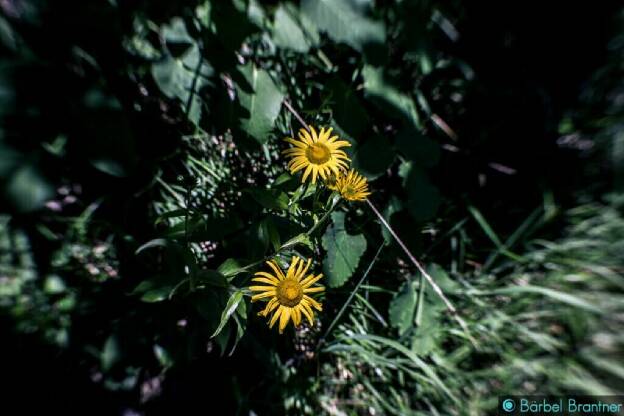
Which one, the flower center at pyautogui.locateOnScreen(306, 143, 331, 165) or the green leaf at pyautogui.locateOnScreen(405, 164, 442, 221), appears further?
the green leaf at pyautogui.locateOnScreen(405, 164, 442, 221)

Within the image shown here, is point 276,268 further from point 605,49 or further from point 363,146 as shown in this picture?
point 605,49

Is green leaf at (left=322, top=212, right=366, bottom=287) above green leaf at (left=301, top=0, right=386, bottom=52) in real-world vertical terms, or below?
below

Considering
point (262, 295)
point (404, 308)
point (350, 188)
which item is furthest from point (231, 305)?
point (404, 308)

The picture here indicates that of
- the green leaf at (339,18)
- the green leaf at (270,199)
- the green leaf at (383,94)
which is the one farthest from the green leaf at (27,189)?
the green leaf at (383,94)

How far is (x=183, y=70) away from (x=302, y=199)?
16.7 inches

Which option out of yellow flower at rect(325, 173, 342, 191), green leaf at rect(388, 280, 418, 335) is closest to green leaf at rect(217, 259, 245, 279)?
yellow flower at rect(325, 173, 342, 191)

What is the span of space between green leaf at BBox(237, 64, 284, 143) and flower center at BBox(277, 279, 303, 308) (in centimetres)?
37

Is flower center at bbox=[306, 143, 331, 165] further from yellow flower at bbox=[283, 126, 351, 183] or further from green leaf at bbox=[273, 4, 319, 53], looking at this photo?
green leaf at bbox=[273, 4, 319, 53]

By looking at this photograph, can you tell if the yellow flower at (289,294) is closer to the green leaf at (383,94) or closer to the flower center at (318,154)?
the flower center at (318,154)

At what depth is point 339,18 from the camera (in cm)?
78

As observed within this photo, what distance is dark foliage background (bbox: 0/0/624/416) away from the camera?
80cm

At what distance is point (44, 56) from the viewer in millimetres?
784

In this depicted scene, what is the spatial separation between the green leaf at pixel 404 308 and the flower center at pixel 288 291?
502 mm

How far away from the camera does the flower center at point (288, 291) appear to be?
76cm
